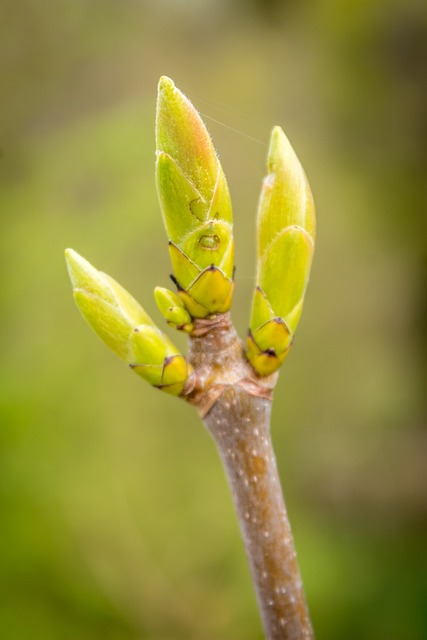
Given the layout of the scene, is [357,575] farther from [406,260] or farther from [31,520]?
[406,260]

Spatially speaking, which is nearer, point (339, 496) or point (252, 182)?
point (339, 496)

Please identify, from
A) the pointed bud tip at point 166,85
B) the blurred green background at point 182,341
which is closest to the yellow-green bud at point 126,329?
the pointed bud tip at point 166,85

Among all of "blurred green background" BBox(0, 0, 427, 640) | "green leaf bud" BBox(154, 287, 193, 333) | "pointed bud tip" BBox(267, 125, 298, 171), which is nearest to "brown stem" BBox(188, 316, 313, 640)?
"green leaf bud" BBox(154, 287, 193, 333)

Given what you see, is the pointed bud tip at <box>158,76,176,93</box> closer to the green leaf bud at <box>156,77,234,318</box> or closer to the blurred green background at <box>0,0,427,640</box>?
the green leaf bud at <box>156,77,234,318</box>

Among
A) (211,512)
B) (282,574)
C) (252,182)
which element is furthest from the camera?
(252,182)

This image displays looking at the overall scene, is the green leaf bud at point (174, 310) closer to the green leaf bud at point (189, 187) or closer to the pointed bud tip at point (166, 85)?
the green leaf bud at point (189, 187)

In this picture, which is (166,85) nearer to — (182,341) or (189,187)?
(189,187)

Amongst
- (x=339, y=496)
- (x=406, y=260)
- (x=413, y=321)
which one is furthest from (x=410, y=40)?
(x=339, y=496)

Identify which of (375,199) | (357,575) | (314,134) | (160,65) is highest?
(160,65)
